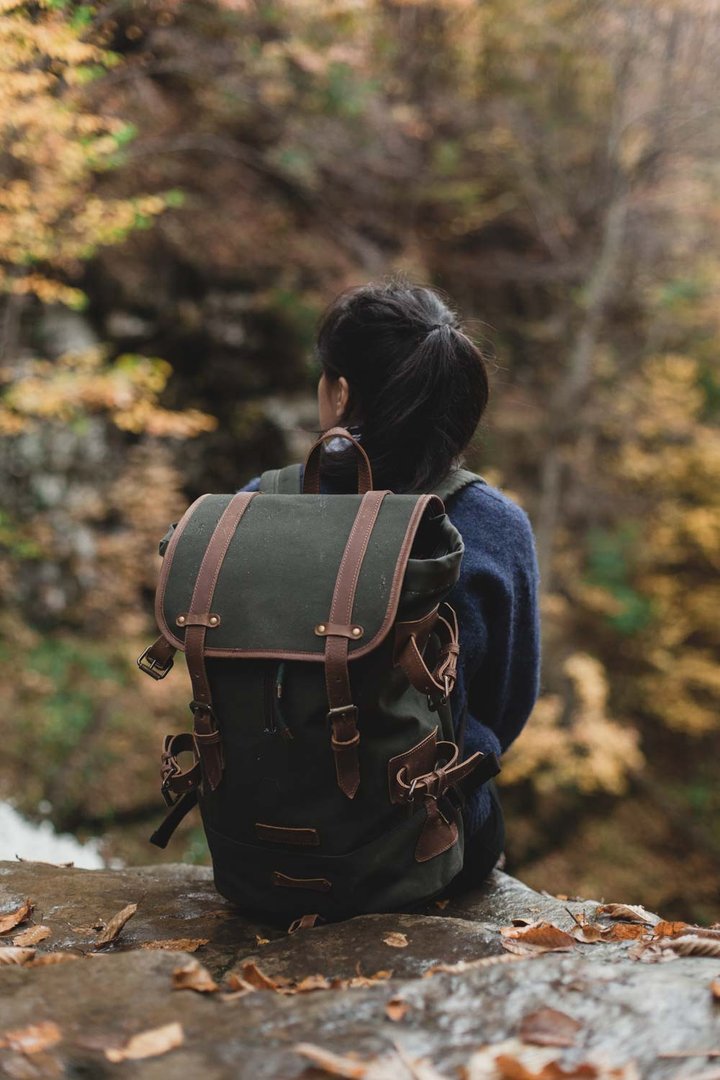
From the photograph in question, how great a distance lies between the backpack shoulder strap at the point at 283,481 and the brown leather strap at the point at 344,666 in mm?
442

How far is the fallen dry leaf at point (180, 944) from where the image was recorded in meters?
1.96

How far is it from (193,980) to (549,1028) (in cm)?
62

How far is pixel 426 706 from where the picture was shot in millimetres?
1900

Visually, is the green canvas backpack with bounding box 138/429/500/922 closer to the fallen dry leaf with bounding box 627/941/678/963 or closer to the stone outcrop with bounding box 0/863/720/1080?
the stone outcrop with bounding box 0/863/720/1080

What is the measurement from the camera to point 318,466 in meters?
2.03

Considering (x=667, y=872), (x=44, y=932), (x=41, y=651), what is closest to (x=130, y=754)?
(x=41, y=651)

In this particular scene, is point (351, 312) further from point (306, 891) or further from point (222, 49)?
point (222, 49)

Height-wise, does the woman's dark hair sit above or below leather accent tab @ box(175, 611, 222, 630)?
above

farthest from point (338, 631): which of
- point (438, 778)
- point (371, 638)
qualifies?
point (438, 778)

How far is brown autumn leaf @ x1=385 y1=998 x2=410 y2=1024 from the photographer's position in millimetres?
1338

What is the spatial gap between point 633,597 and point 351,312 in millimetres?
7981

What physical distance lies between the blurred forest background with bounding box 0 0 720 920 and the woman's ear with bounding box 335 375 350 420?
12.2 ft

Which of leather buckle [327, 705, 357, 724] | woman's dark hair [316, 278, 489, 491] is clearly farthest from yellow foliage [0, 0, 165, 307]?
leather buckle [327, 705, 357, 724]

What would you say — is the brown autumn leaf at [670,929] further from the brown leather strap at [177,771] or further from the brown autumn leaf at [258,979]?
the brown leather strap at [177,771]
